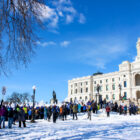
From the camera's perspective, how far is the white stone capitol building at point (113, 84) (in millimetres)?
65188

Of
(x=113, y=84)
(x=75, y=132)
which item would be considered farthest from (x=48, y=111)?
(x=113, y=84)

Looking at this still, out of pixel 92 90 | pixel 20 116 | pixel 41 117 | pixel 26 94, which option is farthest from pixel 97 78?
pixel 20 116

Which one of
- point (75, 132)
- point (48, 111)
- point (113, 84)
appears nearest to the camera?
point (75, 132)

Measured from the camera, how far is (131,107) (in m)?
25.6

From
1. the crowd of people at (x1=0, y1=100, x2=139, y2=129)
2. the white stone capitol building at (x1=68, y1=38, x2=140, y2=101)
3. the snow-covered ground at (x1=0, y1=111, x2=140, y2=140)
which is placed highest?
the white stone capitol building at (x1=68, y1=38, x2=140, y2=101)

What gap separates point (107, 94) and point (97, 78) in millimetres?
8770

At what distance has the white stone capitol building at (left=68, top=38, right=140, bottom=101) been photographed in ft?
214

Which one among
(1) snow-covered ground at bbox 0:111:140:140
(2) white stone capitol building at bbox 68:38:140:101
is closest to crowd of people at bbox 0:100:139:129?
(1) snow-covered ground at bbox 0:111:140:140

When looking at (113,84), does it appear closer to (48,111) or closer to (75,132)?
(48,111)

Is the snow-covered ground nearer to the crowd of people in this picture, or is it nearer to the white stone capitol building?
the crowd of people

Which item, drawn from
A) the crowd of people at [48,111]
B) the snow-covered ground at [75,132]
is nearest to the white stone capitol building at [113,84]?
the crowd of people at [48,111]

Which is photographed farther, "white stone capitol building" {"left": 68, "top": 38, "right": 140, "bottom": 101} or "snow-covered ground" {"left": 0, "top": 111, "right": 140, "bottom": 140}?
"white stone capitol building" {"left": 68, "top": 38, "right": 140, "bottom": 101}

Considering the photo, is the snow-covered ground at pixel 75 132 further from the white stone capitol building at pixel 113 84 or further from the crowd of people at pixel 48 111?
the white stone capitol building at pixel 113 84

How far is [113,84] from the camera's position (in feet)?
243
